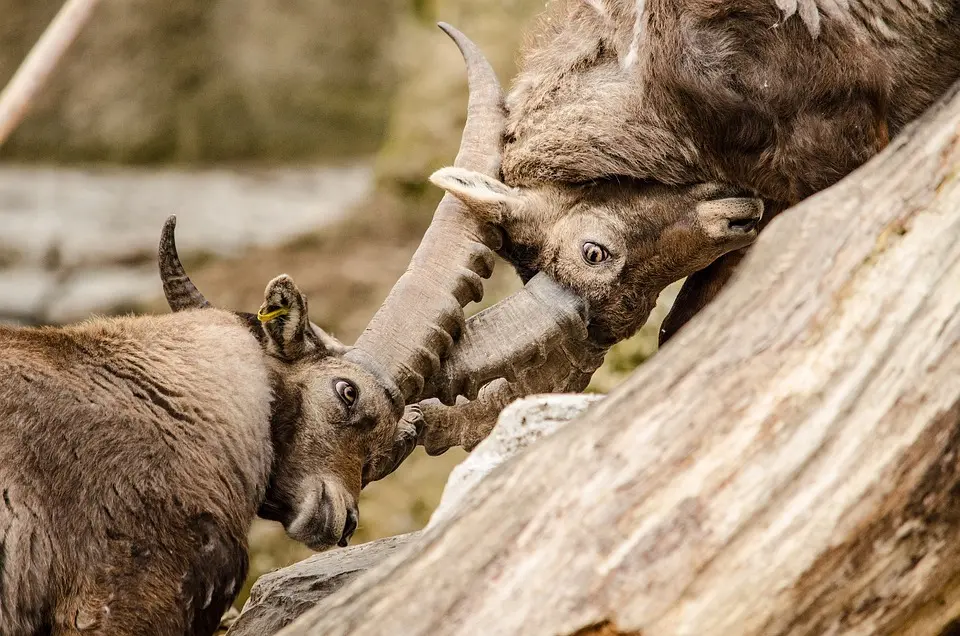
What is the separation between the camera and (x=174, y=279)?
4.55m

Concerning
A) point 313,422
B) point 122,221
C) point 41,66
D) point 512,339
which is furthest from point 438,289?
point 122,221

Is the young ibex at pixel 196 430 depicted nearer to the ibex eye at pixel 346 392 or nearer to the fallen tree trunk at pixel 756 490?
the ibex eye at pixel 346 392

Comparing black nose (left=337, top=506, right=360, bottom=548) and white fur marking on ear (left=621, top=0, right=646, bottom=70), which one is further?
white fur marking on ear (left=621, top=0, right=646, bottom=70)

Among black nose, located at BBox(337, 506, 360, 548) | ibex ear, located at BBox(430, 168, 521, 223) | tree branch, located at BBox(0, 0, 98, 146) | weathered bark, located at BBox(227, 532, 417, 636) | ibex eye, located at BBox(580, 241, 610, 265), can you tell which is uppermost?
tree branch, located at BBox(0, 0, 98, 146)

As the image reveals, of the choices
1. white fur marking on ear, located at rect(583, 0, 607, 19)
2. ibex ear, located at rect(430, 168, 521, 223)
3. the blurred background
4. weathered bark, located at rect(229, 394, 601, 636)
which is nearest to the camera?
weathered bark, located at rect(229, 394, 601, 636)

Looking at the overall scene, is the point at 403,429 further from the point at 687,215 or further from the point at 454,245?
the point at 687,215

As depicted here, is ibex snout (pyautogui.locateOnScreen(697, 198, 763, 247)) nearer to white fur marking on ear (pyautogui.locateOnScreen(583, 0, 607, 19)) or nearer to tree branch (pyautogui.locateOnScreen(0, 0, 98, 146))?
white fur marking on ear (pyautogui.locateOnScreen(583, 0, 607, 19))

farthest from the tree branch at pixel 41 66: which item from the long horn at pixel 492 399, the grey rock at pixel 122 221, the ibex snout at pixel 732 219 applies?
the grey rock at pixel 122 221

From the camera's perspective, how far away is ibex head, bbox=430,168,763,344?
4.63 metres

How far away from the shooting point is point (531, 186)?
4.82 m

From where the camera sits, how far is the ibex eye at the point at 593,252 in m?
4.67

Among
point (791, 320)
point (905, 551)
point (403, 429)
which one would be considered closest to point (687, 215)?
point (403, 429)

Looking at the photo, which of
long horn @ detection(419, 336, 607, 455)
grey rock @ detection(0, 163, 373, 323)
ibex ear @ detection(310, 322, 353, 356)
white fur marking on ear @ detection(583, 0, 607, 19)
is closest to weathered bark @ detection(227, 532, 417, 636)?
long horn @ detection(419, 336, 607, 455)

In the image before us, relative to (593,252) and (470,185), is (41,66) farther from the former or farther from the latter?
(593,252)
